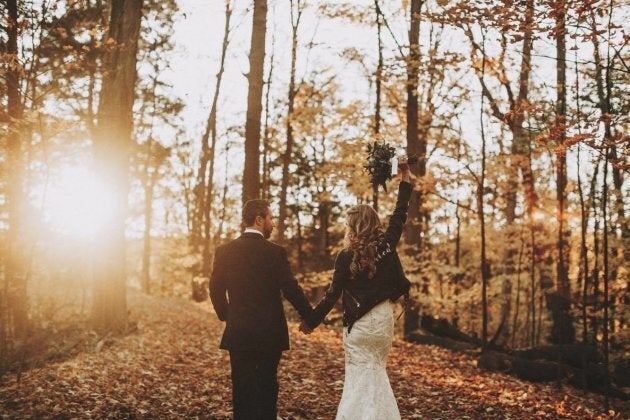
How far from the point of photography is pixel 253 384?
13.2 ft

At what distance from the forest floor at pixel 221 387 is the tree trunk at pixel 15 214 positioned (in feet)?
7.14

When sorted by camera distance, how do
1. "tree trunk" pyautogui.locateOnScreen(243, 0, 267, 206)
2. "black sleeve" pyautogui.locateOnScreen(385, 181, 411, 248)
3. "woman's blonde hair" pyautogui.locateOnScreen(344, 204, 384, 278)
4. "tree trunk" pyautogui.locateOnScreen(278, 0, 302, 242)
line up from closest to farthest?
"woman's blonde hair" pyautogui.locateOnScreen(344, 204, 384, 278), "black sleeve" pyautogui.locateOnScreen(385, 181, 411, 248), "tree trunk" pyautogui.locateOnScreen(243, 0, 267, 206), "tree trunk" pyautogui.locateOnScreen(278, 0, 302, 242)

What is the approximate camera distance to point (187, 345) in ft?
35.5

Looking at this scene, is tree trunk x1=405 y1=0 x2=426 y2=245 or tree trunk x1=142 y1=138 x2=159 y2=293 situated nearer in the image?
tree trunk x1=405 y1=0 x2=426 y2=245

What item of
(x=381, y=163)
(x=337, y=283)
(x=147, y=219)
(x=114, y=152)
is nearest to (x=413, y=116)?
(x=114, y=152)

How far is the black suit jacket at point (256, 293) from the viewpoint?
400cm

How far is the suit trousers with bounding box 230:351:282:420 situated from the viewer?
402 centimetres

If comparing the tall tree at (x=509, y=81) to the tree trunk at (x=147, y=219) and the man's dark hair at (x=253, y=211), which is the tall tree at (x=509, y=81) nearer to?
the man's dark hair at (x=253, y=211)

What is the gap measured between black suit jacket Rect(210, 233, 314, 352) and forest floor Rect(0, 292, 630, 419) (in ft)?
8.33

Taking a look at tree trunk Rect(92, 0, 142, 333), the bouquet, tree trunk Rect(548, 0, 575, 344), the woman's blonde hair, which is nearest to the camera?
the woman's blonde hair

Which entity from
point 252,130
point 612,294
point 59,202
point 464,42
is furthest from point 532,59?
point 59,202

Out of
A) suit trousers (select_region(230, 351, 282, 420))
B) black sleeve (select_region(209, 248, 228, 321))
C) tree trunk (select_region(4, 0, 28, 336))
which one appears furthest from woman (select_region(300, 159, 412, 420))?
tree trunk (select_region(4, 0, 28, 336))

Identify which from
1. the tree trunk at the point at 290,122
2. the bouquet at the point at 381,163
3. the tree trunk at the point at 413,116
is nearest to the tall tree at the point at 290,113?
the tree trunk at the point at 290,122

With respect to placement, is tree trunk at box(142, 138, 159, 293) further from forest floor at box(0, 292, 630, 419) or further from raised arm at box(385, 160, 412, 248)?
raised arm at box(385, 160, 412, 248)
